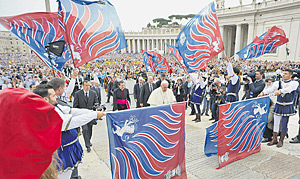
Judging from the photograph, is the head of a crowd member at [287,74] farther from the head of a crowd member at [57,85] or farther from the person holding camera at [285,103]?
the head of a crowd member at [57,85]

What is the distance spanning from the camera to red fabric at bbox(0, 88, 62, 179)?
0.85 meters

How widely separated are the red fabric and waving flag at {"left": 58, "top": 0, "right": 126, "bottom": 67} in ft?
10.7

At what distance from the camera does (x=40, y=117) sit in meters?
0.91

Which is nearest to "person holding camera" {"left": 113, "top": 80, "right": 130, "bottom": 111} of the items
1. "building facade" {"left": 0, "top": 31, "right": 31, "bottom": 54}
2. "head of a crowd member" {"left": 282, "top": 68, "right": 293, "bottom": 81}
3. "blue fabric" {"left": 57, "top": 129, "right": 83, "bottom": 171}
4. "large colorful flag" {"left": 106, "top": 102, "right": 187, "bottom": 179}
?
"large colorful flag" {"left": 106, "top": 102, "right": 187, "bottom": 179}

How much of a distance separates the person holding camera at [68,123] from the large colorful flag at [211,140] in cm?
286

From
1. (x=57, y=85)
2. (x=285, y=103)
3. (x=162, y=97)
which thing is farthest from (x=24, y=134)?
(x=285, y=103)

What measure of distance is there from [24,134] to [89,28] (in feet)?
12.5

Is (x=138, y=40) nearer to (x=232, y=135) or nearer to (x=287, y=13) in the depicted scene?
(x=287, y=13)

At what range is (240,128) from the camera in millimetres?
4348

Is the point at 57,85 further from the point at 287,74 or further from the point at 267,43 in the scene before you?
the point at 267,43

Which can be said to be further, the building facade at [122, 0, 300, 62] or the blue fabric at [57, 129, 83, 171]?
the building facade at [122, 0, 300, 62]

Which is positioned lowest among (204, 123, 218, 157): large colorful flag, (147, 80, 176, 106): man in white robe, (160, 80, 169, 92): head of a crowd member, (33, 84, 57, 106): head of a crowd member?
(204, 123, 218, 157): large colorful flag

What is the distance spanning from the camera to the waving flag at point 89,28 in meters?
3.98

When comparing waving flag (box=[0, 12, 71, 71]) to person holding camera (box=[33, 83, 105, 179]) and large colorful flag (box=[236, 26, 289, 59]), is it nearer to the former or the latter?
person holding camera (box=[33, 83, 105, 179])
